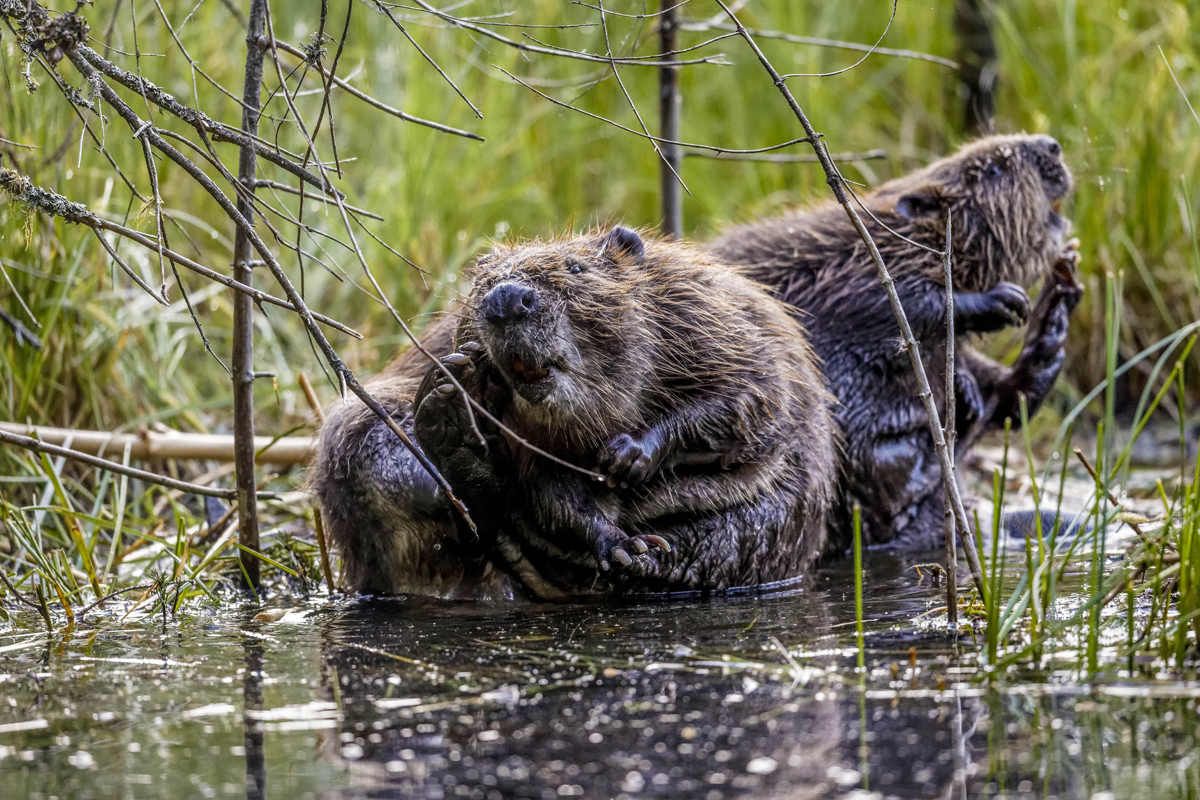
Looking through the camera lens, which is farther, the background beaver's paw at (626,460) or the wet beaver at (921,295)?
the wet beaver at (921,295)

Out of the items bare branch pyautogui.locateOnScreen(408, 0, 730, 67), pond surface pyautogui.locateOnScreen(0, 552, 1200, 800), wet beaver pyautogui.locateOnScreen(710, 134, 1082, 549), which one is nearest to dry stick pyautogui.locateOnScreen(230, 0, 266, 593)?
bare branch pyautogui.locateOnScreen(408, 0, 730, 67)

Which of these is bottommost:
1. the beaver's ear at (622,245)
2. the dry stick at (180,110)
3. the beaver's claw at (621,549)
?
the beaver's claw at (621,549)

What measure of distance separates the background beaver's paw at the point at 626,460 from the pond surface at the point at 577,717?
16.8 inches

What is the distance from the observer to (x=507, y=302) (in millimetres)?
2721

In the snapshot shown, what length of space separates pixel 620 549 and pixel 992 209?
6.66 feet

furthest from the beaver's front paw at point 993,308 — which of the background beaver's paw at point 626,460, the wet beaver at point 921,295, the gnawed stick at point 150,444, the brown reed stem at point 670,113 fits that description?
the gnawed stick at point 150,444

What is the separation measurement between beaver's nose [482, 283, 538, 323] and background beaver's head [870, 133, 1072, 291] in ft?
6.18

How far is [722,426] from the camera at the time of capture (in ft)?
10.4

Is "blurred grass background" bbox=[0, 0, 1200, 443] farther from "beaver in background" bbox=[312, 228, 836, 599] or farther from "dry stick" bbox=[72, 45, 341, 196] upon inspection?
"dry stick" bbox=[72, 45, 341, 196]

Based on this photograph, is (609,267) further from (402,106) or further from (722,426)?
(402,106)

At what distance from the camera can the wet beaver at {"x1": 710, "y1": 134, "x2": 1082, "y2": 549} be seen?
13.5ft

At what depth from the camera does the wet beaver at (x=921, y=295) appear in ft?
13.5

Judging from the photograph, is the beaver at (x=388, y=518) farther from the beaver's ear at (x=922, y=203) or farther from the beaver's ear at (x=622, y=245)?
the beaver's ear at (x=922, y=203)

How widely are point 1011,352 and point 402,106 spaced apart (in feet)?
10.1
